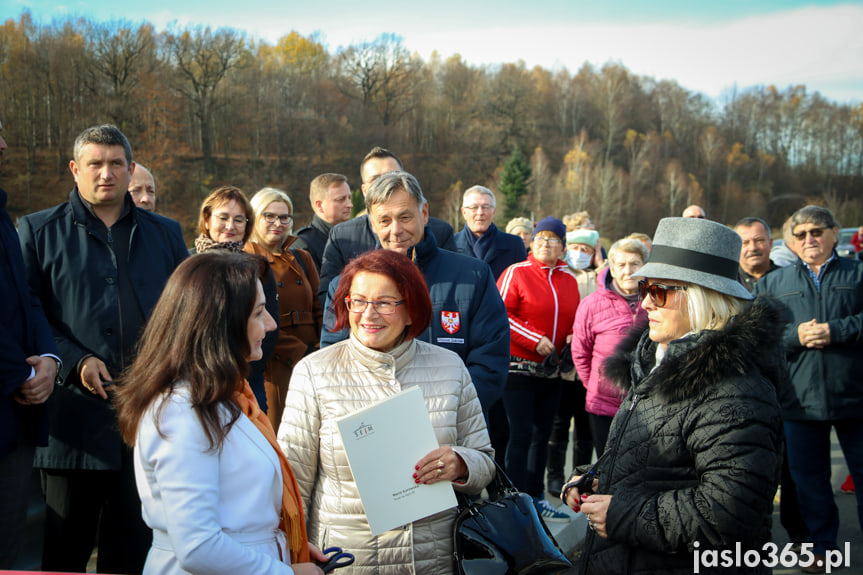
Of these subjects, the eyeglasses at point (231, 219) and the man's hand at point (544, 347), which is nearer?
the eyeglasses at point (231, 219)

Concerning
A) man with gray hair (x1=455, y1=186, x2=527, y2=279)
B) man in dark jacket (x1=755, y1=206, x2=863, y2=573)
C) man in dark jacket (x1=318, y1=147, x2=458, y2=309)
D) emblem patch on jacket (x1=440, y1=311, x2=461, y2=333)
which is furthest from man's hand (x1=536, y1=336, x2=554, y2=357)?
emblem patch on jacket (x1=440, y1=311, x2=461, y2=333)

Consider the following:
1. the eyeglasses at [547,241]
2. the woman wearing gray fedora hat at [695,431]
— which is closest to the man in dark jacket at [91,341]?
the woman wearing gray fedora hat at [695,431]

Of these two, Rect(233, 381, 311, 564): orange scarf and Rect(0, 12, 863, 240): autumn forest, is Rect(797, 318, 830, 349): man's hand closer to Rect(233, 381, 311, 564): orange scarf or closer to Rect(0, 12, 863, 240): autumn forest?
Rect(233, 381, 311, 564): orange scarf

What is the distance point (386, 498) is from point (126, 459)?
174 centimetres

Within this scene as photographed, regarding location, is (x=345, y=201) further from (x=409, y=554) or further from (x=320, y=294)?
(x=409, y=554)

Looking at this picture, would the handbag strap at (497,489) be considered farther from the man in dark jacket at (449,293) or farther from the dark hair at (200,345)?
the dark hair at (200,345)

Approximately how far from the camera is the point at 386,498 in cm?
218

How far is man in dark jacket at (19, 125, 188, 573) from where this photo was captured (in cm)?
311

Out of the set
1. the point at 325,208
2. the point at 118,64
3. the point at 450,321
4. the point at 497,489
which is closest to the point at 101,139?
the point at 450,321

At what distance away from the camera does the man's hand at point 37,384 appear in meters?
2.86

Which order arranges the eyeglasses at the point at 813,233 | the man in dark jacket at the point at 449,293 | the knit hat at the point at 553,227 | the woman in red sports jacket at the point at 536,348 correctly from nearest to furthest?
the man in dark jacket at the point at 449,293 < the eyeglasses at the point at 813,233 < the woman in red sports jacket at the point at 536,348 < the knit hat at the point at 553,227

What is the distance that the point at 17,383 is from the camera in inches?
110

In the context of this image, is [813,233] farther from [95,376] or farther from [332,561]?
[95,376]

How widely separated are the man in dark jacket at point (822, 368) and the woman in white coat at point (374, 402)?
3.19 m
